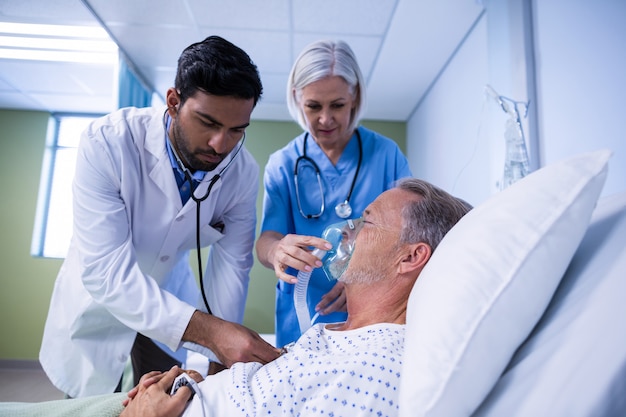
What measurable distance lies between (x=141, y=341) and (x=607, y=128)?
189 centimetres

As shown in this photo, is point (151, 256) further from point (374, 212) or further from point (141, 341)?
point (374, 212)

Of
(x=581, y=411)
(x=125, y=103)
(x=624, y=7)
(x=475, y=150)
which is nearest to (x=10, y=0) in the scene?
(x=125, y=103)

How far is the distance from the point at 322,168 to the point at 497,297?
1082mm

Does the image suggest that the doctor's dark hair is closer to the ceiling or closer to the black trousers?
the black trousers

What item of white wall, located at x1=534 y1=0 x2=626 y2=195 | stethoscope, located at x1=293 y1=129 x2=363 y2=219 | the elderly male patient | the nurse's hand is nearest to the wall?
stethoscope, located at x1=293 y1=129 x2=363 y2=219

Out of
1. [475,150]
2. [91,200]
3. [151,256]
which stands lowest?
[151,256]

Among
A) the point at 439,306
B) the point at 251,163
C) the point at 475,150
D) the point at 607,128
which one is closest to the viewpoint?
the point at 439,306

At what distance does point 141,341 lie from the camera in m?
1.64

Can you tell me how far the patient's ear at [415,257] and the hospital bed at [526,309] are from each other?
0.39m

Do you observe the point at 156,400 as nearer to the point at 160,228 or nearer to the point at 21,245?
the point at 160,228

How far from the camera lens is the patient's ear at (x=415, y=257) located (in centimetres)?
104

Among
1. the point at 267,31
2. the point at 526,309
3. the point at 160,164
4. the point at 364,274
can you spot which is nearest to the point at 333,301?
the point at 364,274

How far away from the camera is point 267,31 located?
9.99ft

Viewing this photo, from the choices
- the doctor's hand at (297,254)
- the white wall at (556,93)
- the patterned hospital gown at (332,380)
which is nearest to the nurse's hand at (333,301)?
the doctor's hand at (297,254)
